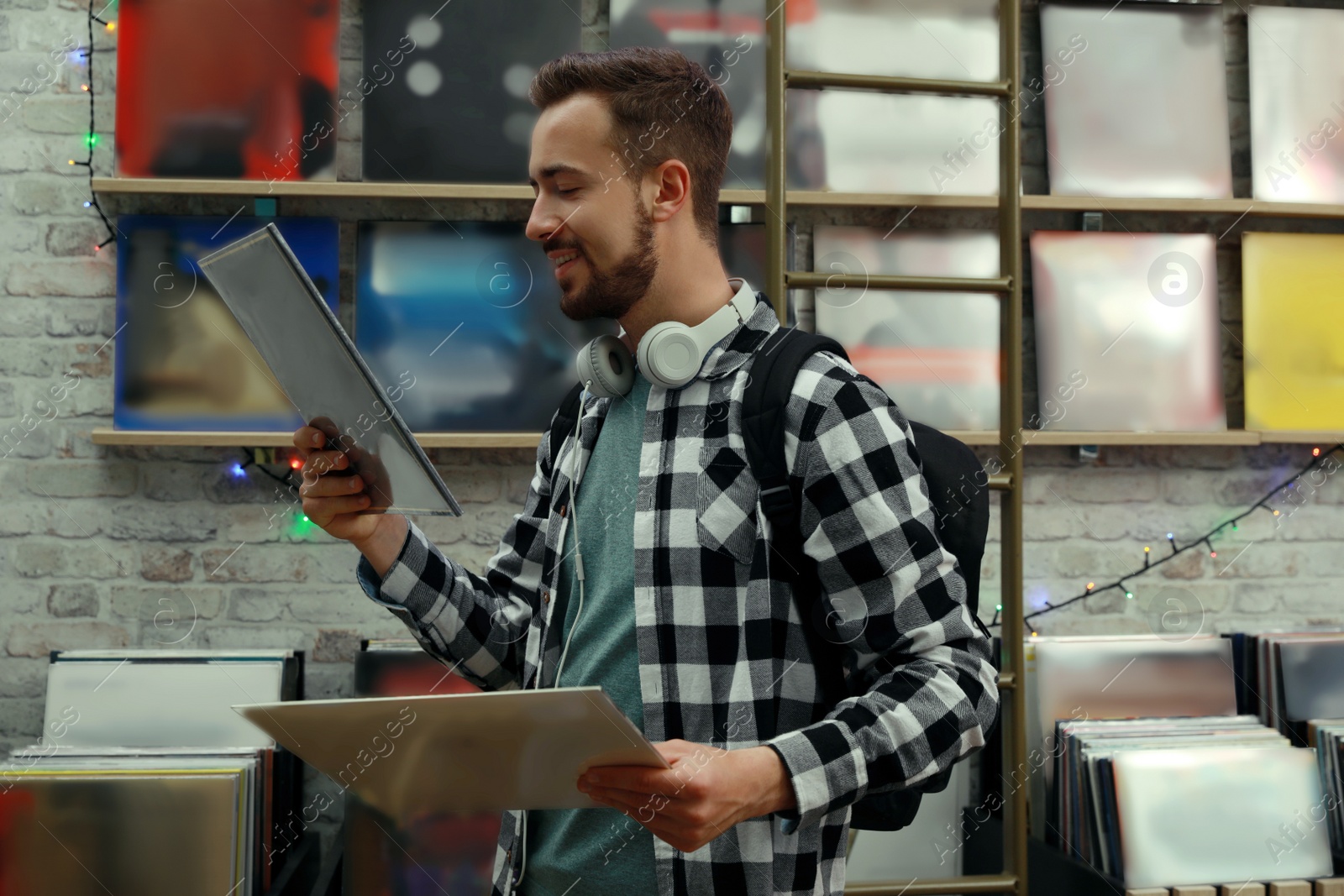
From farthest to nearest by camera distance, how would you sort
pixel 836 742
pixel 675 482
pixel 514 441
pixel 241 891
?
pixel 514 441, pixel 241 891, pixel 675 482, pixel 836 742

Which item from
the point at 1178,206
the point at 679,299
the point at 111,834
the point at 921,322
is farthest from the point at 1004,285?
the point at 111,834

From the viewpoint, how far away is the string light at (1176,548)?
238 centimetres

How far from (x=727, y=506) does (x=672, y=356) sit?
0.16 meters

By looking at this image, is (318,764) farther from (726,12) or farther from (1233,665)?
(1233,665)

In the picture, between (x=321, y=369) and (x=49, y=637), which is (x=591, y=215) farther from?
(x=49, y=637)

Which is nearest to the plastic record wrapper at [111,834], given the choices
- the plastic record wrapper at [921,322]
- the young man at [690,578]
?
the young man at [690,578]

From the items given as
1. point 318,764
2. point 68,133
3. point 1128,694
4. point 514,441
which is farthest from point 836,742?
point 68,133

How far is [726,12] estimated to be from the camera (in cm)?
227

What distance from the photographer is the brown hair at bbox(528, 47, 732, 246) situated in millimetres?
1019

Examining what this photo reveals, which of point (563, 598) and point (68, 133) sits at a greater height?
point (68, 133)

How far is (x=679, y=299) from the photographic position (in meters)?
1.04

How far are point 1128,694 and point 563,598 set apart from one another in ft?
5.36

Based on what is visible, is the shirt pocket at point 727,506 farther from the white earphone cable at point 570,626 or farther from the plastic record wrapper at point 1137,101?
the plastic record wrapper at point 1137,101

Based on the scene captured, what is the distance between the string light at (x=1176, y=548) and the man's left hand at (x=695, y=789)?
5.45 feet
